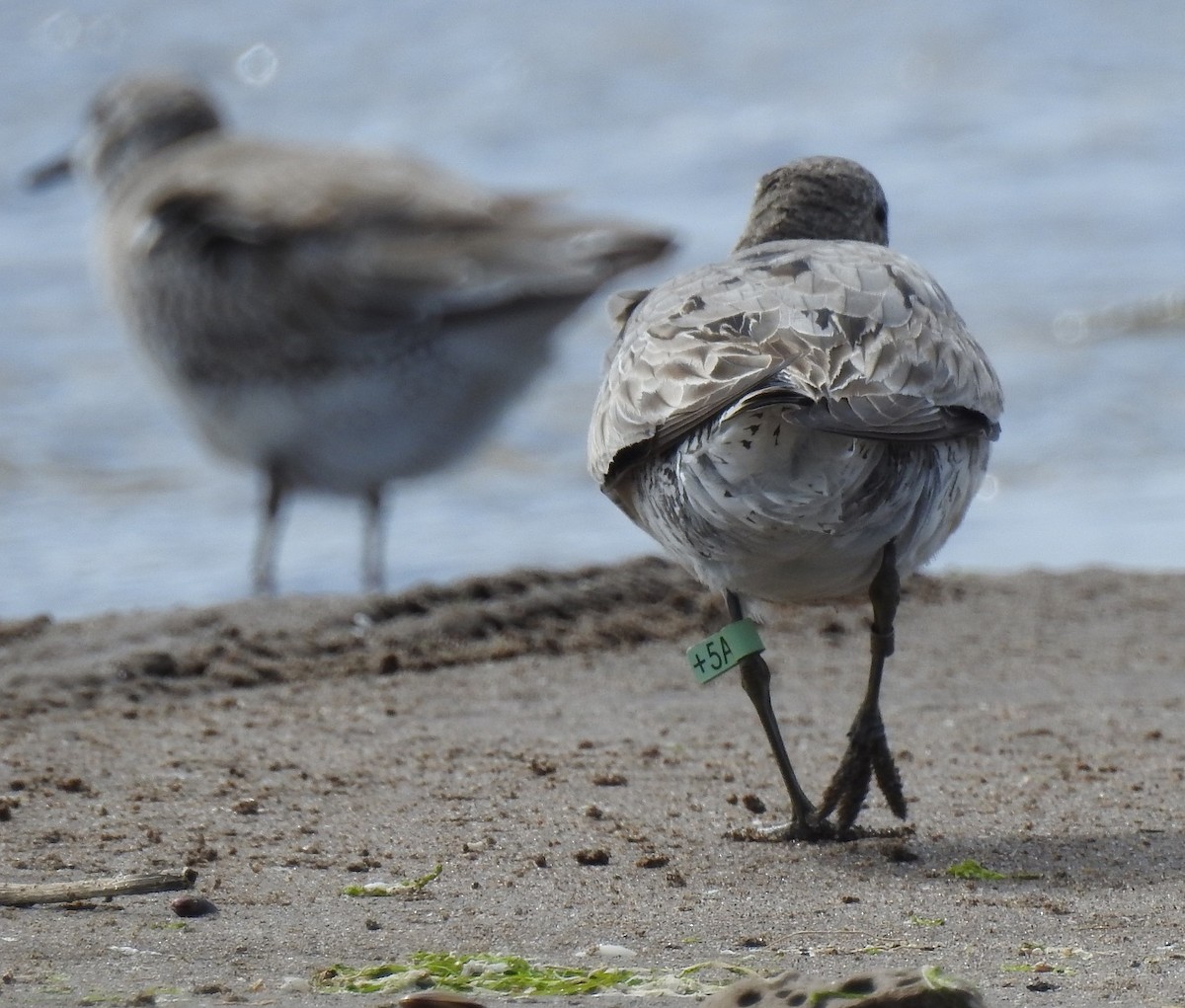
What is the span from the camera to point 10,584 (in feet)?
28.1

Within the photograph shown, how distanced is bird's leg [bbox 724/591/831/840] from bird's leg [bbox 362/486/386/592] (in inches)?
155

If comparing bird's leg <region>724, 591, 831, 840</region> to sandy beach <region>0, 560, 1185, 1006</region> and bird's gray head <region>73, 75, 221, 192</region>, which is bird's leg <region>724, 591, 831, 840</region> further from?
bird's gray head <region>73, 75, 221, 192</region>

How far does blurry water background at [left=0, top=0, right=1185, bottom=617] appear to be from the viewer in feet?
30.4

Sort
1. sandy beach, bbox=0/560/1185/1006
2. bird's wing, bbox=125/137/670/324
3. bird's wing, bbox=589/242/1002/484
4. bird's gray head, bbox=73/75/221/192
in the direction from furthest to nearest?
1. bird's gray head, bbox=73/75/221/192
2. bird's wing, bbox=125/137/670/324
3. bird's wing, bbox=589/242/1002/484
4. sandy beach, bbox=0/560/1185/1006

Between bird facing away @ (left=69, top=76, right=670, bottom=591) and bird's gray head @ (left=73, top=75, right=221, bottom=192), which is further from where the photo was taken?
bird's gray head @ (left=73, top=75, right=221, bottom=192)

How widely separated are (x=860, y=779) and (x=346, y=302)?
159 inches

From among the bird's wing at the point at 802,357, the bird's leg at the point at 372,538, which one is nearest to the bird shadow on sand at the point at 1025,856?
the bird's wing at the point at 802,357

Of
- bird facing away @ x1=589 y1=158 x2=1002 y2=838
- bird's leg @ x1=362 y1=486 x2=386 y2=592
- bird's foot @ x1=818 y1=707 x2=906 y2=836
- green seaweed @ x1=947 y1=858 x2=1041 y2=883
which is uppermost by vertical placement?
bird's leg @ x1=362 y1=486 x2=386 y2=592

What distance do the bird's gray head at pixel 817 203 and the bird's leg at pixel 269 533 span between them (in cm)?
338

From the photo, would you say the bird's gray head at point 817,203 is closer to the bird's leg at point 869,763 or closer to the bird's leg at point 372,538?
the bird's leg at point 869,763

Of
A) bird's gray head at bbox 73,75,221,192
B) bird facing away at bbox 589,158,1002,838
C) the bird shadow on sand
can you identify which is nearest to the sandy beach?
the bird shadow on sand

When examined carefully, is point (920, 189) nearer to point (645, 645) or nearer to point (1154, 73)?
point (1154, 73)

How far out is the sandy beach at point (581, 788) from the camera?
3.53 metres

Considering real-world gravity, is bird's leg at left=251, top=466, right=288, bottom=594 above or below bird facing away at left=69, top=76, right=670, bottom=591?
below
